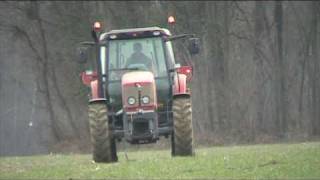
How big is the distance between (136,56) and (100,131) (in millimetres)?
2082

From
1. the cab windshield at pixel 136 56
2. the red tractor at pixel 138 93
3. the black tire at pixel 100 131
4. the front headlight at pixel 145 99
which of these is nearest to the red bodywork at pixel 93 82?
the red tractor at pixel 138 93

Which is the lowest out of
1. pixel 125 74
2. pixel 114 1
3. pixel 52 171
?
pixel 52 171

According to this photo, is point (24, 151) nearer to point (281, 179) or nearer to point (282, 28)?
point (282, 28)

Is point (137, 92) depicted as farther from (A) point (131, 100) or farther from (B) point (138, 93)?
(A) point (131, 100)

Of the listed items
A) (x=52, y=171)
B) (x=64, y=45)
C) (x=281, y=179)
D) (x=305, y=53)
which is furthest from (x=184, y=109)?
(x=305, y=53)

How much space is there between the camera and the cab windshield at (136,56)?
15594 millimetres

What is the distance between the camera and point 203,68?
32781 mm

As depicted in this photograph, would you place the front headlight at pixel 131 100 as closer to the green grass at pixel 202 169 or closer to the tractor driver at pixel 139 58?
the tractor driver at pixel 139 58

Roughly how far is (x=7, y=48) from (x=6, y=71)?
0.95 metres

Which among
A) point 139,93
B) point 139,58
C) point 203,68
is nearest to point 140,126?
point 139,93

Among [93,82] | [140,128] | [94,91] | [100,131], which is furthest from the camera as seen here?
[93,82]

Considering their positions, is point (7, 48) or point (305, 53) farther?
point (305, 53)

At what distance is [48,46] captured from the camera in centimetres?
3178

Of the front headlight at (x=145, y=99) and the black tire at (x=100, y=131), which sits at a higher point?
the front headlight at (x=145, y=99)
